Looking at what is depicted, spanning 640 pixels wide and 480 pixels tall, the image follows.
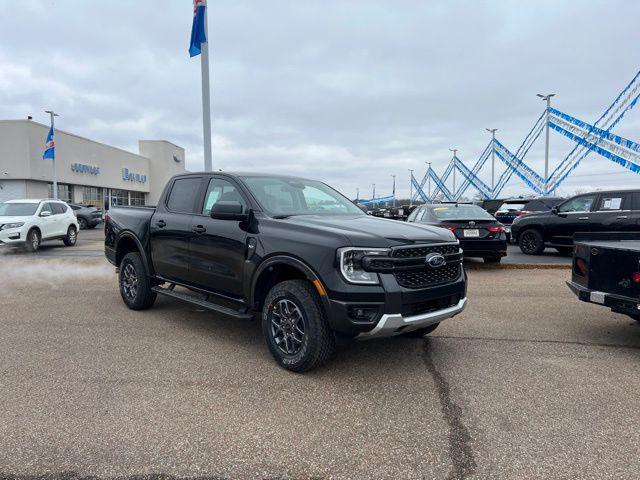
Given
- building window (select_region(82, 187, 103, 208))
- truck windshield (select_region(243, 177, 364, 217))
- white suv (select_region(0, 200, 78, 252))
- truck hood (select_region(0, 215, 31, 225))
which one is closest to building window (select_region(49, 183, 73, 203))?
building window (select_region(82, 187, 103, 208))

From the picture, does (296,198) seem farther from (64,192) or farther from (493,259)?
(64,192)

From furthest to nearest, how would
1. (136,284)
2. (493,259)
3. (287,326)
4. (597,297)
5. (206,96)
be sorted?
1. (206,96)
2. (493,259)
3. (136,284)
4. (597,297)
5. (287,326)

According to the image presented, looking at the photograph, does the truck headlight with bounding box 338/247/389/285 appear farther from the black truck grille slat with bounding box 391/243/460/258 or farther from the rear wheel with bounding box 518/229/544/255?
the rear wheel with bounding box 518/229/544/255

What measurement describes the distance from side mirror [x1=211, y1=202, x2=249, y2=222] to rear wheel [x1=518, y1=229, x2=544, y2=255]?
10.3m

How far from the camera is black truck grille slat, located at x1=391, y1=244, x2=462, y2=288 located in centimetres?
378

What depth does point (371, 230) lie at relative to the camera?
3980 mm

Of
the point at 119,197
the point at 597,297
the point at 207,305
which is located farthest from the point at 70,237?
the point at 119,197

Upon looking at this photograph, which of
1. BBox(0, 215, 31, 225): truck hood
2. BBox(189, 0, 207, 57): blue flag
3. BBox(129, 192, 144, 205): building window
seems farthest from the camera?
BBox(129, 192, 144, 205): building window

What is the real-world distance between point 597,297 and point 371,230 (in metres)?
2.50

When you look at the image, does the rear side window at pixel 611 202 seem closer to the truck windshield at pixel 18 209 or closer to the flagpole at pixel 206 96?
the flagpole at pixel 206 96

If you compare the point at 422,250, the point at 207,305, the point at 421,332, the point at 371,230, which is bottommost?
the point at 421,332

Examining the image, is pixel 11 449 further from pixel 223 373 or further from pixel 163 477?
pixel 223 373

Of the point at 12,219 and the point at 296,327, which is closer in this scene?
the point at 296,327

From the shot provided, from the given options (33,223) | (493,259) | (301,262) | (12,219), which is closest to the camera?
(301,262)
